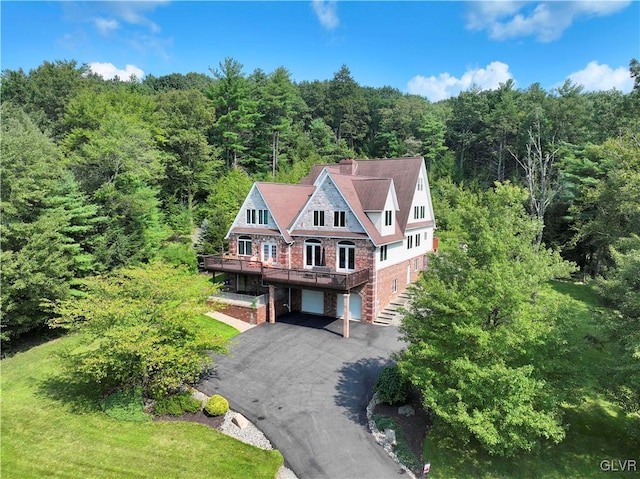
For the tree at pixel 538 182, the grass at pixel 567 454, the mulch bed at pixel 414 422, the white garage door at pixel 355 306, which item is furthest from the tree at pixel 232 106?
the grass at pixel 567 454

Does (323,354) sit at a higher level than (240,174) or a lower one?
lower

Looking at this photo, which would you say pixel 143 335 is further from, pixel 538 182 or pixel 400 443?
pixel 538 182

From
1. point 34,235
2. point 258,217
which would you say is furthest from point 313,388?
point 34,235

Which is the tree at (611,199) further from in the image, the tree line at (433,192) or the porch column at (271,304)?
the porch column at (271,304)

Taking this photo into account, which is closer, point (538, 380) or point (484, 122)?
point (538, 380)

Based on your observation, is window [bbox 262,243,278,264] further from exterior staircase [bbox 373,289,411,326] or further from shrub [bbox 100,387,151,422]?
shrub [bbox 100,387,151,422]

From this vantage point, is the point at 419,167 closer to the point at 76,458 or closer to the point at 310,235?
the point at 310,235

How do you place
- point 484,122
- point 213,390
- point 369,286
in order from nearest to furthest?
point 213,390 < point 369,286 < point 484,122

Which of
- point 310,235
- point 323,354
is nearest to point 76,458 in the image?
point 323,354
